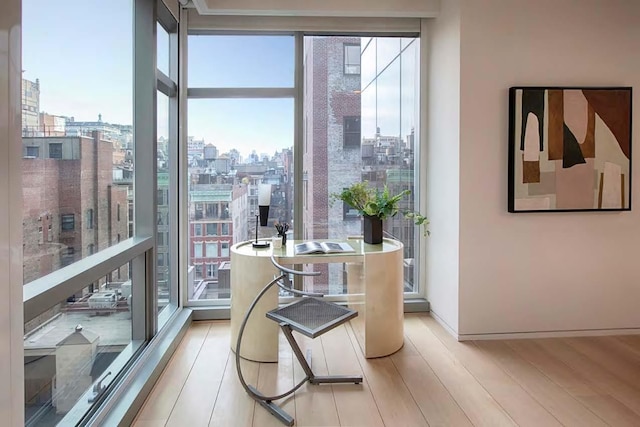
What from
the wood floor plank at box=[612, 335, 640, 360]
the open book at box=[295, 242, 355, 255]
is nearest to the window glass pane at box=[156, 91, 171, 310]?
the open book at box=[295, 242, 355, 255]

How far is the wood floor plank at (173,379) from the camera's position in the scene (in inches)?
93.7

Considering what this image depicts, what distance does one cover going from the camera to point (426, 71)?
4.10 meters

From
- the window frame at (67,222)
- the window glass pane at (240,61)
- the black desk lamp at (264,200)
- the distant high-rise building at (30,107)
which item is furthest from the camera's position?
the window glass pane at (240,61)

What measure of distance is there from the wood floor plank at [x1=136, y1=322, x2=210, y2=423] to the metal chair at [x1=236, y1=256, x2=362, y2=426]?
43 cm

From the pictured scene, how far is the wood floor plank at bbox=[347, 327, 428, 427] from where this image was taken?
2314 millimetres

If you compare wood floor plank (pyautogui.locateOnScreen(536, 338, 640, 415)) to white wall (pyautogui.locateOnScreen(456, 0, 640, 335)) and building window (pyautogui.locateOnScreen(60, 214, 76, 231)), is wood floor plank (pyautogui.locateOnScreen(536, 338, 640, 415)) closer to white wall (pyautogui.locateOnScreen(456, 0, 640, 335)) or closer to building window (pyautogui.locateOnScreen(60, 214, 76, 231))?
white wall (pyautogui.locateOnScreen(456, 0, 640, 335))

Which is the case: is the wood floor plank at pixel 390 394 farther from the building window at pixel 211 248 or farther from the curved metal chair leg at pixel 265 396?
the building window at pixel 211 248

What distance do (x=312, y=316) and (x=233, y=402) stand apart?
647 millimetres

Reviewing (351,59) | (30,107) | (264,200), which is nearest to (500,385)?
(264,200)

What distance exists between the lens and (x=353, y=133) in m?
4.19

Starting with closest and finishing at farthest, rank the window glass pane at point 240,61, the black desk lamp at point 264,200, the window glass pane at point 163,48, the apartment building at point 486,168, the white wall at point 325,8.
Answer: the apartment building at point 486,168 < the black desk lamp at point 264,200 < the window glass pane at point 163,48 < the white wall at point 325,8 < the window glass pane at point 240,61

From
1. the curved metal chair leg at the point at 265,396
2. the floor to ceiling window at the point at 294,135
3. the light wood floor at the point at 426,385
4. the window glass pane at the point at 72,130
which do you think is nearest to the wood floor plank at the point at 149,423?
the light wood floor at the point at 426,385

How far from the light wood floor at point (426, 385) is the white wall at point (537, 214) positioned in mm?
273

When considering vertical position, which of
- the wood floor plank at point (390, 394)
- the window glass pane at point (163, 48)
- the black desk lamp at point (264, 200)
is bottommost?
the wood floor plank at point (390, 394)
